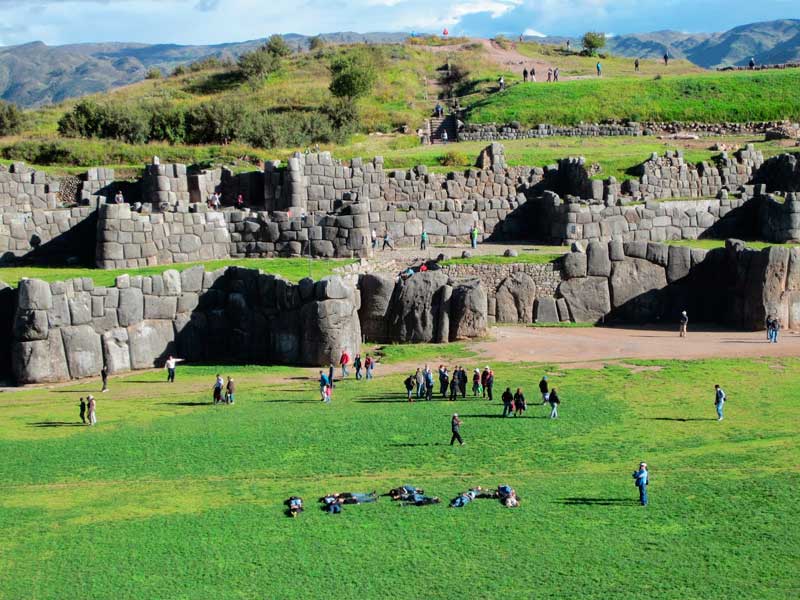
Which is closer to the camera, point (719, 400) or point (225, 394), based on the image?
point (719, 400)

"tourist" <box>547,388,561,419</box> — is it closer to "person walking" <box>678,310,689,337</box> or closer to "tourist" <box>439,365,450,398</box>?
"tourist" <box>439,365,450,398</box>

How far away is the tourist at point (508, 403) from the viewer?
3114cm

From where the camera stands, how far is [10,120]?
6800 centimetres

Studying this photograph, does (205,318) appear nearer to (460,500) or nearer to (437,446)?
(437,446)

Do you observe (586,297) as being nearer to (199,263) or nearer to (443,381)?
(443,381)

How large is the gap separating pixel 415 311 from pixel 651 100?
115 feet

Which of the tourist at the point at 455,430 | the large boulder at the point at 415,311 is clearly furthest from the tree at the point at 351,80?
the tourist at the point at 455,430

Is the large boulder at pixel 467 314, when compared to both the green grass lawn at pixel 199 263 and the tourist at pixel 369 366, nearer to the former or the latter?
the green grass lawn at pixel 199 263

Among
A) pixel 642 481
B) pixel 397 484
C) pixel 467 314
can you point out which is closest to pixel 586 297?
pixel 467 314

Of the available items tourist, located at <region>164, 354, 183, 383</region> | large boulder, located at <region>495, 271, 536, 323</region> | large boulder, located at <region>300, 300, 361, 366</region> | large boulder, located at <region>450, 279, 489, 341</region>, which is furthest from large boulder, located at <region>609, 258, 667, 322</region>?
tourist, located at <region>164, 354, 183, 383</region>

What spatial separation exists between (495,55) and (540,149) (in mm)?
30608

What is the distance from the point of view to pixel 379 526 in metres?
23.4

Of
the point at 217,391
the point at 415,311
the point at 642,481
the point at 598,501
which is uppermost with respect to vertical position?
the point at 415,311

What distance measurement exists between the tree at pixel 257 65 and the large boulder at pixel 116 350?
4573 cm
